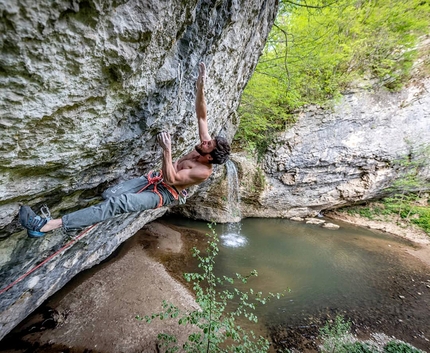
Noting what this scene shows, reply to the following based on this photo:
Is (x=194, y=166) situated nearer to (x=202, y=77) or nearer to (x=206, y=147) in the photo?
(x=206, y=147)

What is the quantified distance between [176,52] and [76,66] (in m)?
1.20

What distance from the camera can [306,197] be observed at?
10555 mm

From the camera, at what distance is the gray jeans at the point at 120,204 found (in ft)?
7.30

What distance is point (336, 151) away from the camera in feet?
31.1

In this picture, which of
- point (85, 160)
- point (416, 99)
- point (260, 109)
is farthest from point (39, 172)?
point (416, 99)

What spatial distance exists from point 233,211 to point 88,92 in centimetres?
843

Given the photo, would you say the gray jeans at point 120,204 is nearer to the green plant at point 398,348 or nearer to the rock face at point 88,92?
the rock face at point 88,92

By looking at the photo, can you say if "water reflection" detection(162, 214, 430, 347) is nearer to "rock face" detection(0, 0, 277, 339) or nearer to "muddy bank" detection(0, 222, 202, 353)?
"muddy bank" detection(0, 222, 202, 353)

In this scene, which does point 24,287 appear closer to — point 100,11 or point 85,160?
point 85,160

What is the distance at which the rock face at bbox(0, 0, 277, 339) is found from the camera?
1.35 metres

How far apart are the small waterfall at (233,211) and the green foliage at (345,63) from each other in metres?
1.63

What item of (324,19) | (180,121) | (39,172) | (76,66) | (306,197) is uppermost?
(324,19)

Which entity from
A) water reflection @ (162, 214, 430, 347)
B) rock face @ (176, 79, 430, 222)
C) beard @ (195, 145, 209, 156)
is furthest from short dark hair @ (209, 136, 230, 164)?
rock face @ (176, 79, 430, 222)

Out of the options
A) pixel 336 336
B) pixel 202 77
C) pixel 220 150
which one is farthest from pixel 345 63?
pixel 336 336
